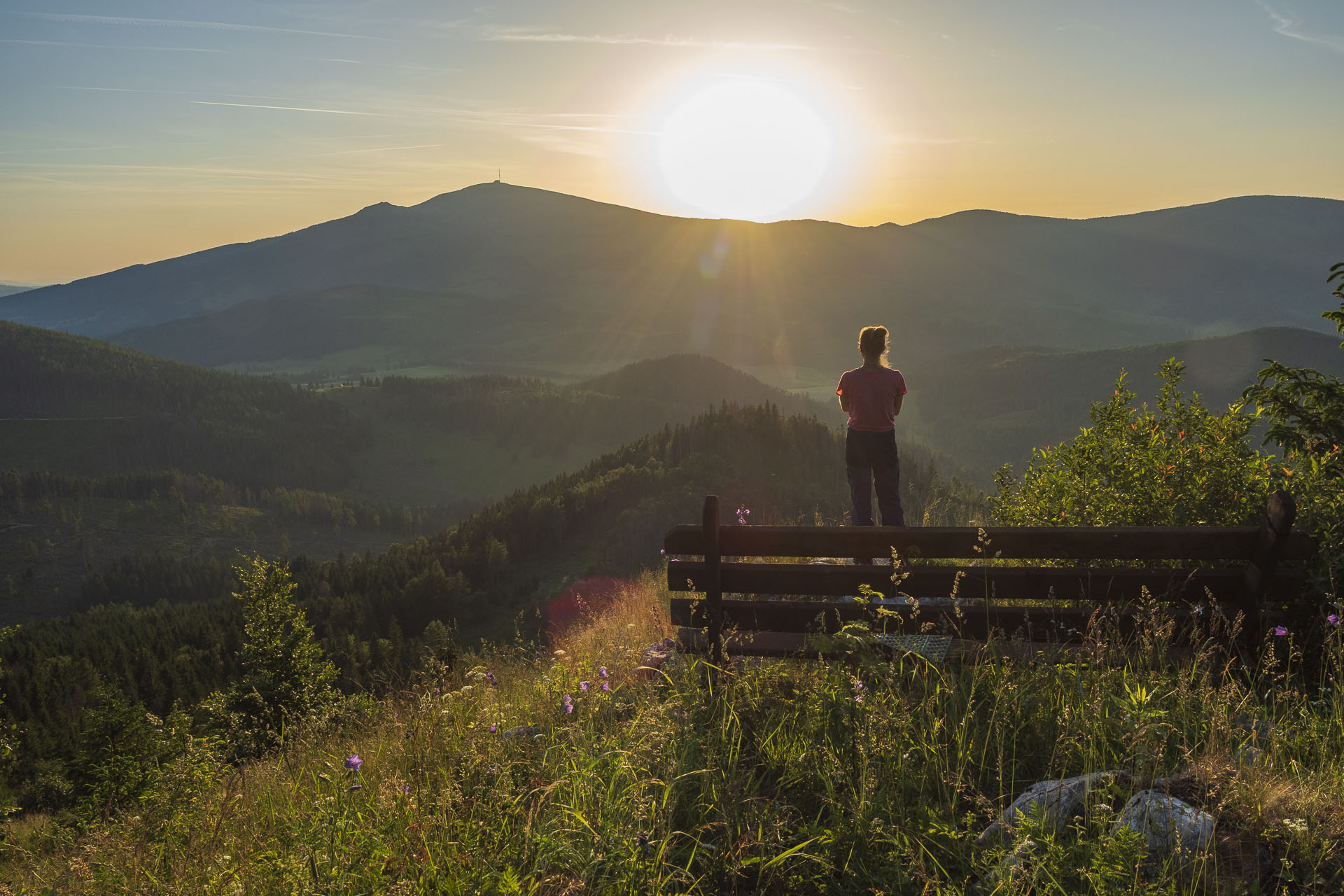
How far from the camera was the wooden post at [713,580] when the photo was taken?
566 centimetres

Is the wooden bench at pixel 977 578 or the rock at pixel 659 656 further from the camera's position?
the rock at pixel 659 656

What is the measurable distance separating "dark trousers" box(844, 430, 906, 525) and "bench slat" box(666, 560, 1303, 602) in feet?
11.4

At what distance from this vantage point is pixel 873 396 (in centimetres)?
909

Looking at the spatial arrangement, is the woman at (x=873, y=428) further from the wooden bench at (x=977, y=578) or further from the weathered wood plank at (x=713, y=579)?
the weathered wood plank at (x=713, y=579)

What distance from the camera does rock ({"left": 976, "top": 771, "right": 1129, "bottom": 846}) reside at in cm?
336

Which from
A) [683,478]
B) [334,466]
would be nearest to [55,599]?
[334,466]

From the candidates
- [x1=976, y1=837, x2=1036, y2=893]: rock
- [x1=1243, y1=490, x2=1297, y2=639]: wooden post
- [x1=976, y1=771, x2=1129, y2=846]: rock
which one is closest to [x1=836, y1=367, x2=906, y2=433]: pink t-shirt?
[x1=1243, y1=490, x2=1297, y2=639]: wooden post

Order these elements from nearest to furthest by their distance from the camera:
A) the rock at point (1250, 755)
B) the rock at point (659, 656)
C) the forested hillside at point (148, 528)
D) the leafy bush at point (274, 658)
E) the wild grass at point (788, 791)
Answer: the wild grass at point (788, 791) < the rock at point (1250, 755) < the rock at point (659, 656) < the leafy bush at point (274, 658) < the forested hillside at point (148, 528)

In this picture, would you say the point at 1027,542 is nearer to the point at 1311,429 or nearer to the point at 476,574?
the point at 1311,429

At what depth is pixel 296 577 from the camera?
246 feet

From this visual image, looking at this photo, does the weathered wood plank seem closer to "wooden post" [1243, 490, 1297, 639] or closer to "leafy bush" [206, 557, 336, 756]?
"wooden post" [1243, 490, 1297, 639]

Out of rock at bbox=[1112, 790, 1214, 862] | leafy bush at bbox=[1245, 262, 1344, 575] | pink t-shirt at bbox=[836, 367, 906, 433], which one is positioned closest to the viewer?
rock at bbox=[1112, 790, 1214, 862]

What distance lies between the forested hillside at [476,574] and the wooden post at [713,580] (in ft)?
113

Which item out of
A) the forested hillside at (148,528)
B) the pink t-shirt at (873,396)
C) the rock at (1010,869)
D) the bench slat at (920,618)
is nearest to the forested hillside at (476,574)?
the pink t-shirt at (873,396)
